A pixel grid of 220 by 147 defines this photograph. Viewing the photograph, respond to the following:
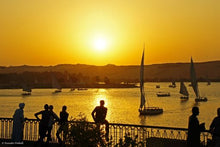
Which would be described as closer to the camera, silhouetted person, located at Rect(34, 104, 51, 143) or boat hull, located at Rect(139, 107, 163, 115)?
silhouetted person, located at Rect(34, 104, 51, 143)

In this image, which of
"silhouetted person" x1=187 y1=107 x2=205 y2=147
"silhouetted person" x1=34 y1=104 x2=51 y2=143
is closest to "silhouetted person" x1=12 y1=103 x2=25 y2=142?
"silhouetted person" x1=34 y1=104 x2=51 y2=143

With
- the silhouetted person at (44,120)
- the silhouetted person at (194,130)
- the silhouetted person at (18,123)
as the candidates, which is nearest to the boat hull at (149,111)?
the silhouetted person at (18,123)

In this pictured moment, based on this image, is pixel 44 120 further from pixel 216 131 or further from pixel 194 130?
pixel 216 131

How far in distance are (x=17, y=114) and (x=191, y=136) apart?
6911 millimetres

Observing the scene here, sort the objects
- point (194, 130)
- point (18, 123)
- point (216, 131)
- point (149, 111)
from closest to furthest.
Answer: point (216, 131)
point (194, 130)
point (18, 123)
point (149, 111)

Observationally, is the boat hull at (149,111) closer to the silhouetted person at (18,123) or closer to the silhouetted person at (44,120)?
the silhouetted person at (18,123)

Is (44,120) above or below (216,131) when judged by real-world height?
above

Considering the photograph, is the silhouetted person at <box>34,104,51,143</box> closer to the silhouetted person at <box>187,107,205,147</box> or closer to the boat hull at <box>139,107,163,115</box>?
the silhouetted person at <box>187,107,205,147</box>

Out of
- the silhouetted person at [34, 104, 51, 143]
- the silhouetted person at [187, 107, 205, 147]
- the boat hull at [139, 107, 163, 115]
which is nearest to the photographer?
the silhouetted person at [187, 107, 205, 147]

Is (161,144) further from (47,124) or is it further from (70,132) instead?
(70,132)

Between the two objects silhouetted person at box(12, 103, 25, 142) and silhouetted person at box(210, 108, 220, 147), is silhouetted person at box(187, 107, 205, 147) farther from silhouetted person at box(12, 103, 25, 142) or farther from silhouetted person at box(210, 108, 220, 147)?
silhouetted person at box(12, 103, 25, 142)

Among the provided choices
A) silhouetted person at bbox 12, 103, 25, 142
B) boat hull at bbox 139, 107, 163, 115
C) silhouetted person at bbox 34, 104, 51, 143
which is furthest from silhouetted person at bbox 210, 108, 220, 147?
boat hull at bbox 139, 107, 163, 115

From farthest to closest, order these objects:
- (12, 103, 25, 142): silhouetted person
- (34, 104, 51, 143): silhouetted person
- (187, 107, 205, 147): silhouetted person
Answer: (12, 103, 25, 142): silhouetted person, (34, 104, 51, 143): silhouetted person, (187, 107, 205, 147): silhouetted person

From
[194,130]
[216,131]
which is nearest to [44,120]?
[194,130]
